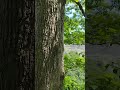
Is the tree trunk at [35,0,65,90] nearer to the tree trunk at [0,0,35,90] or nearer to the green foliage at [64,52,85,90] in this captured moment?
the tree trunk at [0,0,35,90]

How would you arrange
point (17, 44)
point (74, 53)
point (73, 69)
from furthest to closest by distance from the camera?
point (74, 53) < point (73, 69) < point (17, 44)

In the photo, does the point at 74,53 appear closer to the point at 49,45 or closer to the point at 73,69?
the point at 73,69

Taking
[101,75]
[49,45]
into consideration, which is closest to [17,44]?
[49,45]

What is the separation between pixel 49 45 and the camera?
2754 millimetres

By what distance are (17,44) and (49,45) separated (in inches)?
14.1

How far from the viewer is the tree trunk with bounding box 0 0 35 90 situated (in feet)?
8.09

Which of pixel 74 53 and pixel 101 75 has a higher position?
pixel 101 75

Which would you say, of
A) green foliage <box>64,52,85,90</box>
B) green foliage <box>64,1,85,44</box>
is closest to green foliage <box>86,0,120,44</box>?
green foliage <box>64,52,85,90</box>

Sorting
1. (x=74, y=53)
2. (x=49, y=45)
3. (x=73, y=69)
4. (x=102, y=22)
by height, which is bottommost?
(x=73, y=69)

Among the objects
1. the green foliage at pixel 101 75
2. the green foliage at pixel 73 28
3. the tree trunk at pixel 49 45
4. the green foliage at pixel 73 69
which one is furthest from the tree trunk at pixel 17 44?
the green foliage at pixel 73 28

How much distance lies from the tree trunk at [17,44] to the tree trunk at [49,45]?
17cm

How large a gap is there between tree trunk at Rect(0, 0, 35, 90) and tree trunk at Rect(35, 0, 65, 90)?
6.6 inches

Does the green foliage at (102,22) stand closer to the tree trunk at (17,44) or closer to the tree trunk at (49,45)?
the tree trunk at (49,45)

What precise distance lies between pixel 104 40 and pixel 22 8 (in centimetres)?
169
